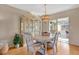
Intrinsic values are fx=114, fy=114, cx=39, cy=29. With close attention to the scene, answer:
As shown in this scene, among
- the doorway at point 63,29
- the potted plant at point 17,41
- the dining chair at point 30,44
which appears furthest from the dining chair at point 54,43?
the potted plant at point 17,41

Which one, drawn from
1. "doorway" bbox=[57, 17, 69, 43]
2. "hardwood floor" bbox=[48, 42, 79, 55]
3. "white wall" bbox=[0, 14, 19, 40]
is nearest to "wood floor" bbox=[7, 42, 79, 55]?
"hardwood floor" bbox=[48, 42, 79, 55]

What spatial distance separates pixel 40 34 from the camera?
2.06m

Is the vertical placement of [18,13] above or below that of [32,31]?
above

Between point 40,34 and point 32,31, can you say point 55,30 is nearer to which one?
point 40,34

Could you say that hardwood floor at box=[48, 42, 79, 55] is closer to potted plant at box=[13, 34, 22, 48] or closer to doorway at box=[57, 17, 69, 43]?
doorway at box=[57, 17, 69, 43]

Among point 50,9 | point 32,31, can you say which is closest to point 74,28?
point 50,9

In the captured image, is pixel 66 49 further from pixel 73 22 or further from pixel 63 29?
pixel 73 22

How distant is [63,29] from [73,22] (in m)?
0.24

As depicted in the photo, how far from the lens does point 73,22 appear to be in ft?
7.07

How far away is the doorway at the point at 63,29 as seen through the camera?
210 centimetres

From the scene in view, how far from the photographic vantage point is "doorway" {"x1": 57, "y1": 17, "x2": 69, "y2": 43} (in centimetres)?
210

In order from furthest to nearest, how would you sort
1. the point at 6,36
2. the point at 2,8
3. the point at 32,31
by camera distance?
the point at 32,31
the point at 6,36
the point at 2,8

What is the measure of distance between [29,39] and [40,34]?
23cm

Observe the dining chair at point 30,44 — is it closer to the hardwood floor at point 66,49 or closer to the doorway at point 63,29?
the hardwood floor at point 66,49
